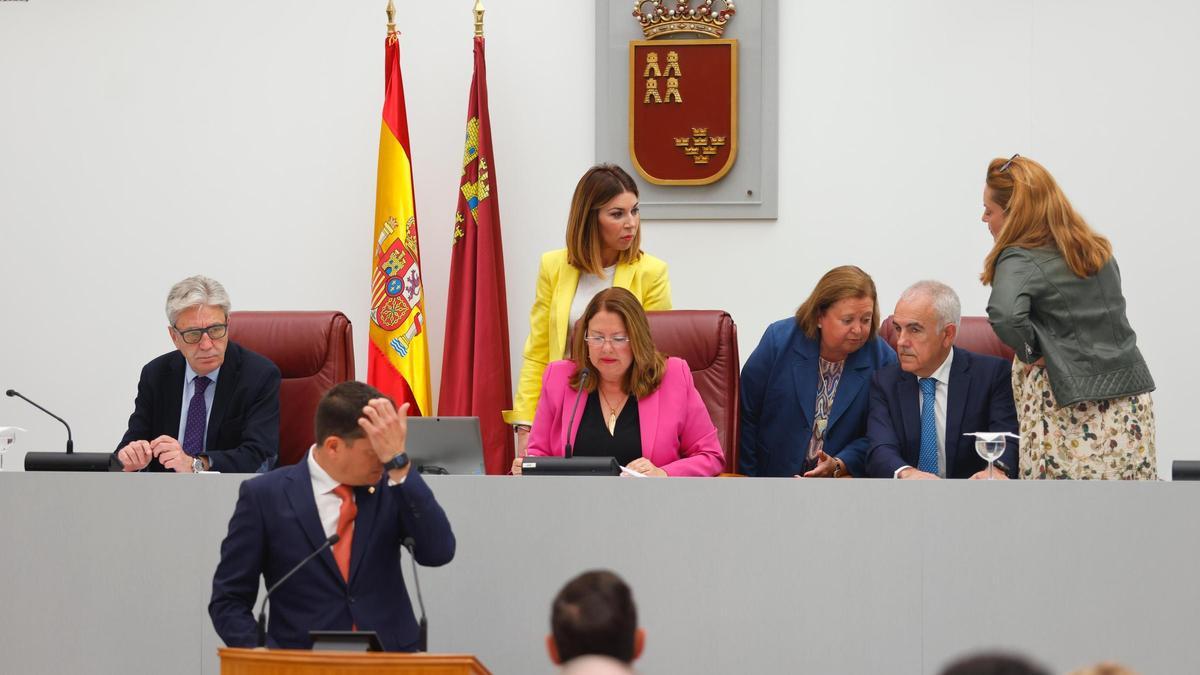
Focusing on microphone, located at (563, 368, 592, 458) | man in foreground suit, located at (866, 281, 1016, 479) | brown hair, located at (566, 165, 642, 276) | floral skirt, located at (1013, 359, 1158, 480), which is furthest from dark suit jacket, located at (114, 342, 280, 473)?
floral skirt, located at (1013, 359, 1158, 480)

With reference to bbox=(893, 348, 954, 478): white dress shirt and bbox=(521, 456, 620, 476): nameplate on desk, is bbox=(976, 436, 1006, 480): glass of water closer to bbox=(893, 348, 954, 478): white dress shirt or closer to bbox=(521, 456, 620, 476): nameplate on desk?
bbox=(893, 348, 954, 478): white dress shirt

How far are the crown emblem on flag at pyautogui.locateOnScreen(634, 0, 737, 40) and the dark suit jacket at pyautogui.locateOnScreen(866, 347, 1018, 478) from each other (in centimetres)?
197

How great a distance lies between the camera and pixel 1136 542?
296 centimetres

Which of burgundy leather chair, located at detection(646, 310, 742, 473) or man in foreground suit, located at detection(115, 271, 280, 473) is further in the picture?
burgundy leather chair, located at detection(646, 310, 742, 473)

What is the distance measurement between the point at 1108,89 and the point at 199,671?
12.4 ft

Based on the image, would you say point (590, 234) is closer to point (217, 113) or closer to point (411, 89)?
point (411, 89)

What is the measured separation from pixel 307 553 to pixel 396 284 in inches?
97.9

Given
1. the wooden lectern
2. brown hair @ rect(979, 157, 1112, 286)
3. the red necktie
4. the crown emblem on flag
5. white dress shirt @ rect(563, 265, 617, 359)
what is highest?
the crown emblem on flag

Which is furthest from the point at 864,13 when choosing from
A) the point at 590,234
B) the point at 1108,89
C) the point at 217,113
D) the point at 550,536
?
the point at 550,536

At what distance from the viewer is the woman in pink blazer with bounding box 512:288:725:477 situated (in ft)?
11.9

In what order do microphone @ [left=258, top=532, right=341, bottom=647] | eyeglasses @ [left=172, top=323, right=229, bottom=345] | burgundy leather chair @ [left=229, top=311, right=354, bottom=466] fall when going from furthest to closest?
burgundy leather chair @ [left=229, top=311, right=354, bottom=466]
eyeglasses @ [left=172, top=323, right=229, bottom=345]
microphone @ [left=258, top=532, right=341, bottom=647]

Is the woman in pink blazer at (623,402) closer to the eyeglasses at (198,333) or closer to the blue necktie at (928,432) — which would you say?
the blue necktie at (928,432)

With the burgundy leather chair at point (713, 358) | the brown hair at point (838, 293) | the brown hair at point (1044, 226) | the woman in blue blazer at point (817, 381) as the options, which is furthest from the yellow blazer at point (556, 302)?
the brown hair at point (1044, 226)

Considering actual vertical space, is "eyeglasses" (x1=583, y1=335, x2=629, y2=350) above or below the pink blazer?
above
